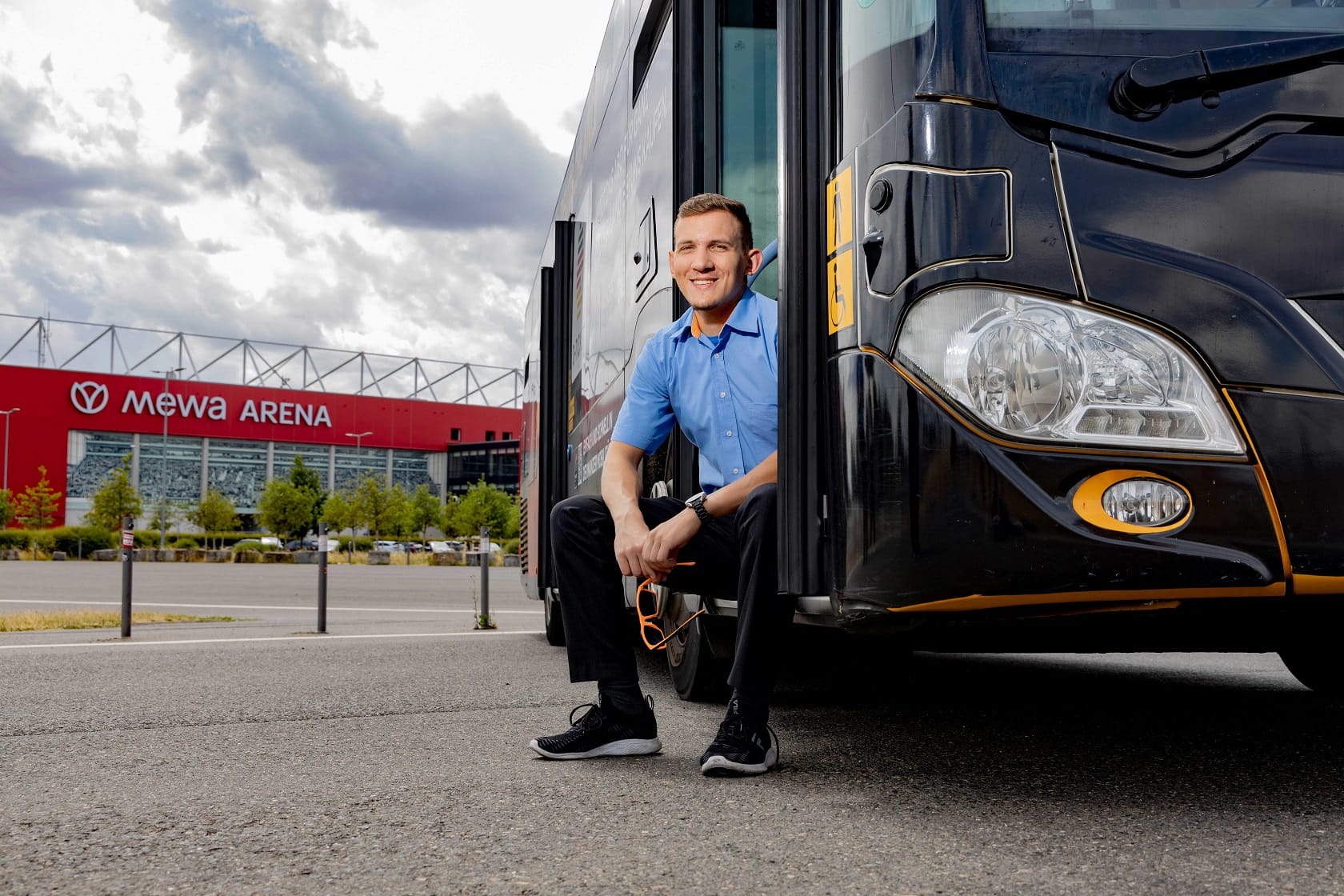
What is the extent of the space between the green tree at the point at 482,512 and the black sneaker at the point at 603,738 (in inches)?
2358

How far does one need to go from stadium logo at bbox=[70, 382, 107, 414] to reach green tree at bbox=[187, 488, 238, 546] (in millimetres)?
Result: 8318

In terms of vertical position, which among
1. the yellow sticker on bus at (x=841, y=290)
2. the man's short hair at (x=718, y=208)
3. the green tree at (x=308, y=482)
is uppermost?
the green tree at (x=308, y=482)

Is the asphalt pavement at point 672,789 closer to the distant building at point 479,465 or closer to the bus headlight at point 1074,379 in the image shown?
the bus headlight at point 1074,379

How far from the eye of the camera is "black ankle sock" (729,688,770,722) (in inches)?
110

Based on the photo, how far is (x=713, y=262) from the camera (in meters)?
3.09

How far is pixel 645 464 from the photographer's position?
407 cm

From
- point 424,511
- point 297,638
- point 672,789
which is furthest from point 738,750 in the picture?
point 424,511

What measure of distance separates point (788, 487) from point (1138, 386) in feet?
2.49

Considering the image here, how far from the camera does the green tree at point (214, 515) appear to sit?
55.8 metres

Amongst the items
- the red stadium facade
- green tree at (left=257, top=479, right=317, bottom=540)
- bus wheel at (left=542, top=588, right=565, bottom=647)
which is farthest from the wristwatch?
the red stadium facade

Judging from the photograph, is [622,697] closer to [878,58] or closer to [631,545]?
[631,545]

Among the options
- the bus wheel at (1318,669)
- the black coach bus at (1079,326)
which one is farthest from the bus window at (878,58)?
the bus wheel at (1318,669)

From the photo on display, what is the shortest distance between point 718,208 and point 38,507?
56139mm

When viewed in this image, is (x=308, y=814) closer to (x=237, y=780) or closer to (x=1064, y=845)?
(x=237, y=780)
